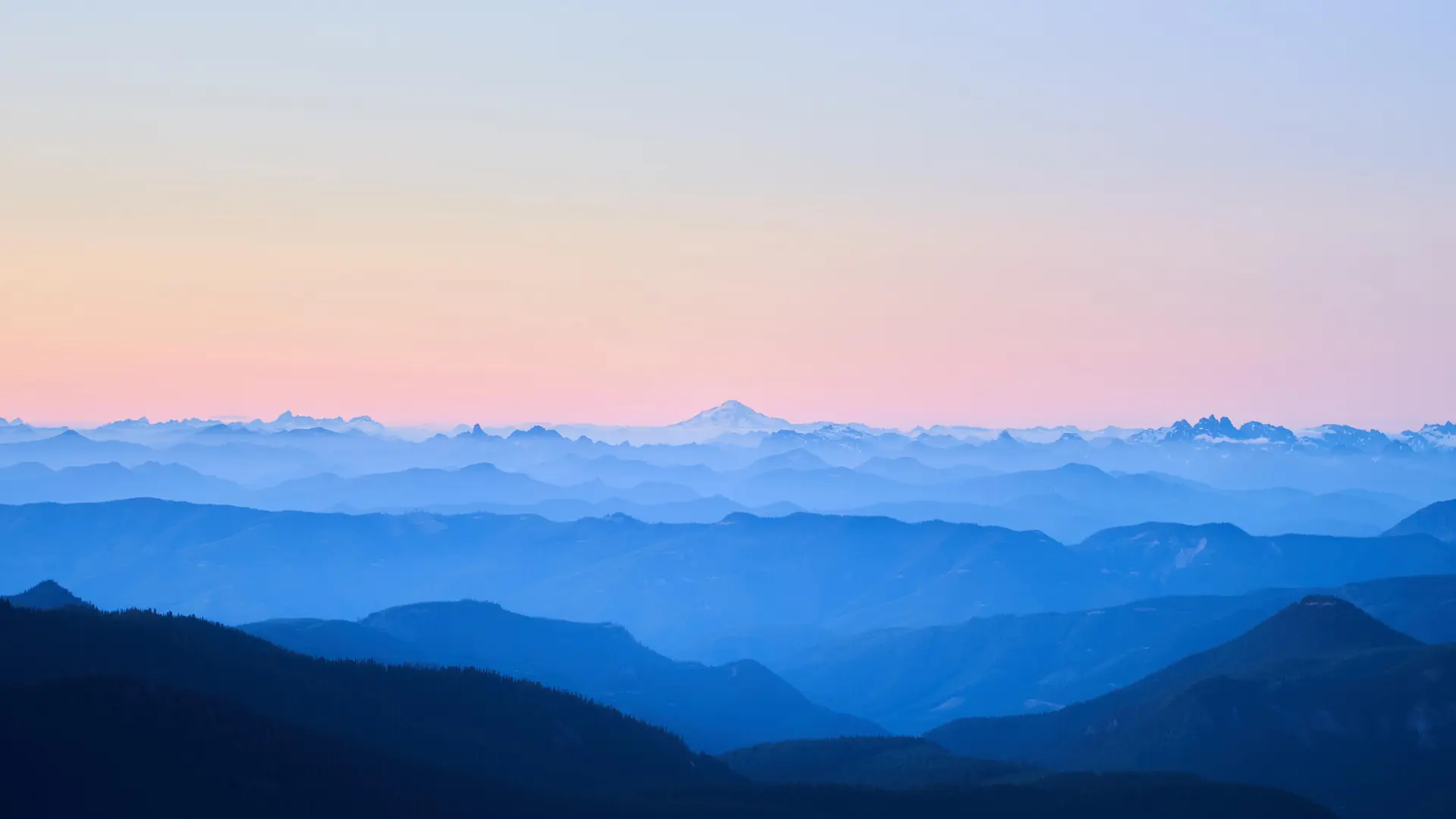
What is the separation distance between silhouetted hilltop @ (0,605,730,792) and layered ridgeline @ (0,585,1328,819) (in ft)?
0.84

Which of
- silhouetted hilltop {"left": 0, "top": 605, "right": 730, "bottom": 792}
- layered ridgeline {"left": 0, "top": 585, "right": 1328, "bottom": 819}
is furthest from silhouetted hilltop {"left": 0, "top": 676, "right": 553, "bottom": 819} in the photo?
silhouetted hilltop {"left": 0, "top": 605, "right": 730, "bottom": 792}

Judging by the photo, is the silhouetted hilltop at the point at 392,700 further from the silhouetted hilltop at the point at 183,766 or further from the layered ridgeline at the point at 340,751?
the silhouetted hilltop at the point at 183,766

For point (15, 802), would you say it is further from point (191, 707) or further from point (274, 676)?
point (274, 676)

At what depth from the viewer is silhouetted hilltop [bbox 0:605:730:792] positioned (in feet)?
492

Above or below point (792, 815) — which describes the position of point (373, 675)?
A: above

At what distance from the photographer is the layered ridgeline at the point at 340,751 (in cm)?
10781

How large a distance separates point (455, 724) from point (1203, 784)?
7872 cm

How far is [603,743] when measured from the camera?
17000cm

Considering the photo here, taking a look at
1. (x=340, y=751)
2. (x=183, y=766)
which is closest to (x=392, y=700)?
(x=340, y=751)

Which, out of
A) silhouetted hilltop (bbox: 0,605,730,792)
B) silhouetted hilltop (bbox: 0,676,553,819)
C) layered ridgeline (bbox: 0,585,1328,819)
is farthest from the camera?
silhouetted hilltop (bbox: 0,605,730,792)

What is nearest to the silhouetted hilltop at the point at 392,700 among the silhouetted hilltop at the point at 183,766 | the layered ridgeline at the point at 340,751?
the layered ridgeline at the point at 340,751

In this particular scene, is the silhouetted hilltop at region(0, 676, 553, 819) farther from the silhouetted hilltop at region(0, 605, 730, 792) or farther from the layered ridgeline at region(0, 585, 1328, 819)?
the silhouetted hilltop at region(0, 605, 730, 792)

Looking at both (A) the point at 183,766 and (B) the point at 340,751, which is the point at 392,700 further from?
(A) the point at 183,766

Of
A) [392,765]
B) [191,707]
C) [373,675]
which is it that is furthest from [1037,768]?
[191,707]
